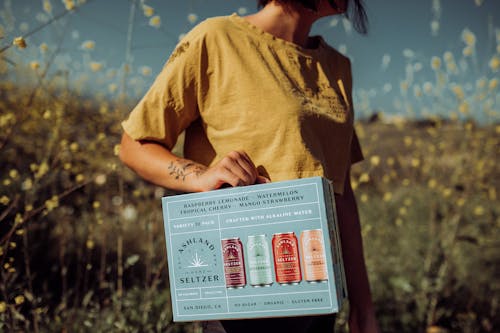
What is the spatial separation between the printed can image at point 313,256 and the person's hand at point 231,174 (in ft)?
0.48

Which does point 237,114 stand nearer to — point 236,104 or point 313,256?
point 236,104

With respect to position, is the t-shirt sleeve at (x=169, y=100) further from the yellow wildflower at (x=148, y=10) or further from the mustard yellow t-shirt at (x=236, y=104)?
the yellow wildflower at (x=148, y=10)

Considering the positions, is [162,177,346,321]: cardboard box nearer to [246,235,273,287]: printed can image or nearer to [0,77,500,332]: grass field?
[246,235,273,287]: printed can image

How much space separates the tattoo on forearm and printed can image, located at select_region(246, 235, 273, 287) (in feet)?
0.70

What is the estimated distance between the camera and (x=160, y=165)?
108 cm

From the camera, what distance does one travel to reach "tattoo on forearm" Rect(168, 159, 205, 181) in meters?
1.03

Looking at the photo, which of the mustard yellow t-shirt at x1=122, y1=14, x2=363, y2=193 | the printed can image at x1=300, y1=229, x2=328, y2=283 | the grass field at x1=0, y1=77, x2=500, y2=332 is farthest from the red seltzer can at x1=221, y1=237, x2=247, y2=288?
the grass field at x1=0, y1=77, x2=500, y2=332

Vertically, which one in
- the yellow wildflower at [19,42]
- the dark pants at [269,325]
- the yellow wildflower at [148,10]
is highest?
the yellow wildflower at [148,10]

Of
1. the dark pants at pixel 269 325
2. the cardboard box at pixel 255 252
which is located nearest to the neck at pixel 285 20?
the cardboard box at pixel 255 252

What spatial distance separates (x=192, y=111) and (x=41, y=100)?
282cm

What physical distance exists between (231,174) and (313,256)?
0.66 feet

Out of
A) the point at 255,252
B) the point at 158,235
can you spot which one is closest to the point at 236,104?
the point at 255,252

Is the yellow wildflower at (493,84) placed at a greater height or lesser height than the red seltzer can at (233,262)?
greater

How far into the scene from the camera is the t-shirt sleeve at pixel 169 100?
1117 mm
